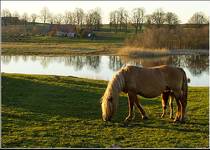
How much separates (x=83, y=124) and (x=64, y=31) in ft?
223

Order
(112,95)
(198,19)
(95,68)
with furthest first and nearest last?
(198,19) → (95,68) → (112,95)

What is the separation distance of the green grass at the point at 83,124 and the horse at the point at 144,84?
303 mm

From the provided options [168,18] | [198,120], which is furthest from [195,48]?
[198,120]

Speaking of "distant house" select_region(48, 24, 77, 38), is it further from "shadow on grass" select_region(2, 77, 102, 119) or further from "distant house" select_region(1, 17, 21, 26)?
"shadow on grass" select_region(2, 77, 102, 119)

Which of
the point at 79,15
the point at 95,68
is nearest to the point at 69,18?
the point at 79,15

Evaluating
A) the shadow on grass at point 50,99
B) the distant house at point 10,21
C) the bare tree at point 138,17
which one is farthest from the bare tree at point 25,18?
the shadow on grass at point 50,99

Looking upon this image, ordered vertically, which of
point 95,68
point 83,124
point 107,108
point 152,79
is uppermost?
point 152,79

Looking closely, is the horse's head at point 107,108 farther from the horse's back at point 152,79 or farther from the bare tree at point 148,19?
the bare tree at point 148,19

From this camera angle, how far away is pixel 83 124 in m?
7.70

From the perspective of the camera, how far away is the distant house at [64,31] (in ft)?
238

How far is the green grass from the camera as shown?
629 cm

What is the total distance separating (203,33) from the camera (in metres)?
39.2

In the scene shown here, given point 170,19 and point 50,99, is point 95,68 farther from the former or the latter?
point 170,19

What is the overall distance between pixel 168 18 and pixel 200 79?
116ft
